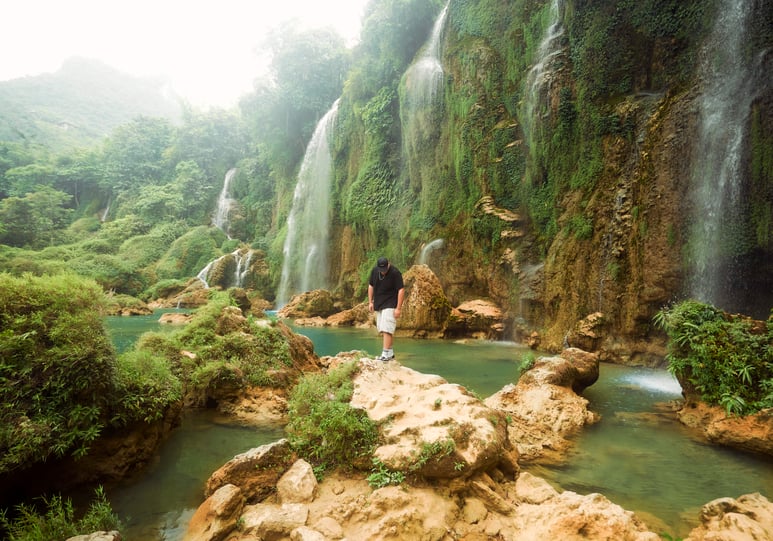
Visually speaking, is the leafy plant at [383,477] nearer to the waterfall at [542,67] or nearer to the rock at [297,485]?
the rock at [297,485]

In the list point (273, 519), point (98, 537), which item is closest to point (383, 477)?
point (273, 519)

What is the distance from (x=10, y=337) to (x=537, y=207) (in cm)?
1369

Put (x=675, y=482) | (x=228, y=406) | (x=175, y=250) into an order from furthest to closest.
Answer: (x=175, y=250) < (x=228, y=406) < (x=675, y=482)

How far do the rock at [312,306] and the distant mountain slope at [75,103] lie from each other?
49074mm

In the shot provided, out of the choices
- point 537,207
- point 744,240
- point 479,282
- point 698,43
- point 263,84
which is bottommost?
point 479,282

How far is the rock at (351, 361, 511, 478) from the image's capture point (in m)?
3.46

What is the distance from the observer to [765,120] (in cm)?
898

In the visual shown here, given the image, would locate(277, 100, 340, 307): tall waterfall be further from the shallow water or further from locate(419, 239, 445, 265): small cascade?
the shallow water

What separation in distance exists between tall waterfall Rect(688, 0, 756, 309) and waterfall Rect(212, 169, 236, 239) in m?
35.5

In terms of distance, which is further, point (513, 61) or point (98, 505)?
point (513, 61)

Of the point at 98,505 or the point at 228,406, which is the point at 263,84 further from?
the point at 98,505

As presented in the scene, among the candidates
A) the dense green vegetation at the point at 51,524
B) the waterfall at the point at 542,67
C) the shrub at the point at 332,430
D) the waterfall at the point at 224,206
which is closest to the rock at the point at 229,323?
the shrub at the point at 332,430

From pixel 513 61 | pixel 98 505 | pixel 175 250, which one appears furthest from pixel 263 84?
pixel 98 505

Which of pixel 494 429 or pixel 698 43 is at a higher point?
pixel 698 43
